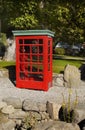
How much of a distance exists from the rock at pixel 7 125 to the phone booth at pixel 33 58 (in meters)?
3.30

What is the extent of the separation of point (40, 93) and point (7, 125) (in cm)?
299

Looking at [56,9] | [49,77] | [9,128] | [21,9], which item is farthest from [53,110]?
[56,9]

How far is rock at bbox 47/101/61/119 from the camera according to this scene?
9445 millimetres

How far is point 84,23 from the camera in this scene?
21188 mm

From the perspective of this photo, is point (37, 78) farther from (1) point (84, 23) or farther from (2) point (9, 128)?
(1) point (84, 23)

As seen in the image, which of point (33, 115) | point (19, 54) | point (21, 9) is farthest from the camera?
point (21, 9)

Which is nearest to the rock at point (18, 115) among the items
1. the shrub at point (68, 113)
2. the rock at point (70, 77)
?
the shrub at point (68, 113)

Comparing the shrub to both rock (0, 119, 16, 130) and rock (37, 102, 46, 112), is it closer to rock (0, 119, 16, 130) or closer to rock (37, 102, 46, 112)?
rock (37, 102, 46, 112)

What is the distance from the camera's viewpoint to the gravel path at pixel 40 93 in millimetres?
10841

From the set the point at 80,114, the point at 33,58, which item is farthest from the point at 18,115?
the point at 33,58

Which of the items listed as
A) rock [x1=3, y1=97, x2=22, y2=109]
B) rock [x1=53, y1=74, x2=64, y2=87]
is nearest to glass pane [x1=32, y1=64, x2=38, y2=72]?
rock [x1=53, y1=74, x2=64, y2=87]

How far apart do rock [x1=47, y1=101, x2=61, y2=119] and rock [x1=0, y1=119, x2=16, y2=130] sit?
1.12 meters

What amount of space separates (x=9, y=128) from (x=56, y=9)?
12.8 meters

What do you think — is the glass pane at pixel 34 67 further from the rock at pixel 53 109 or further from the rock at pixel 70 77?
the rock at pixel 53 109
